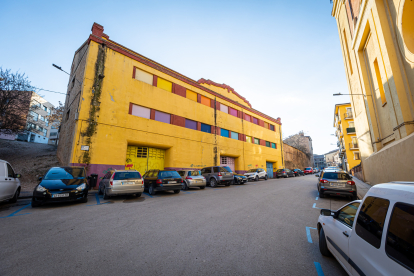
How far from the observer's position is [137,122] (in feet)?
51.3

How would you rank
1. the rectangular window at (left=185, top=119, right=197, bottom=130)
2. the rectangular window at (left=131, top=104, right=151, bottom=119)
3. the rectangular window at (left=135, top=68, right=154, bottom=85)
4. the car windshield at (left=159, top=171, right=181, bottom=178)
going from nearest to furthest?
the car windshield at (left=159, top=171, right=181, bottom=178)
the rectangular window at (left=131, top=104, right=151, bottom=119)
the rectangular window at (left=135, top=68, right=154, bottom=85)
the rectangular window at (left=185, top=119, right=197, bottom=130)

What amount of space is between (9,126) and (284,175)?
33871 mm

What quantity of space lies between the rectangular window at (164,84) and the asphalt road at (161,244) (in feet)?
47.2

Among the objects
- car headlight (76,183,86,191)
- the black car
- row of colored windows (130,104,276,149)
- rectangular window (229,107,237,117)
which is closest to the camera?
the black car

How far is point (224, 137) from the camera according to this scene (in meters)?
23.3

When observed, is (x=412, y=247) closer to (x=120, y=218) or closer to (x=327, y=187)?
(x=120, y=218)

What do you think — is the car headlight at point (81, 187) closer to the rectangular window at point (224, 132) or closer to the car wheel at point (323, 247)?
the car wheel at point (323, 247)

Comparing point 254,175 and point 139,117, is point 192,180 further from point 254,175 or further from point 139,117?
point 254,175

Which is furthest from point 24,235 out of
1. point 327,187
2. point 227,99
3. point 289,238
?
point 227,99

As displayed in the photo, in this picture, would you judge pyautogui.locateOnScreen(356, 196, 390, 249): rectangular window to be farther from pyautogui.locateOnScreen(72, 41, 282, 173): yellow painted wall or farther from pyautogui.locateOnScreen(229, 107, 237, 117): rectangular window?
pyautogui.locateOnScreen(229, 107, 237, 117): rectangular window

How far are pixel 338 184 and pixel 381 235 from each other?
8659mm

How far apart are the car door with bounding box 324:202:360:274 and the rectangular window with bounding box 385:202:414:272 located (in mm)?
832

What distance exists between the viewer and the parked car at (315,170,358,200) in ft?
28.1

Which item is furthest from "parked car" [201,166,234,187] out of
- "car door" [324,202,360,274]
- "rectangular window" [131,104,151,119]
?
"car door" [324,202,360,274]
